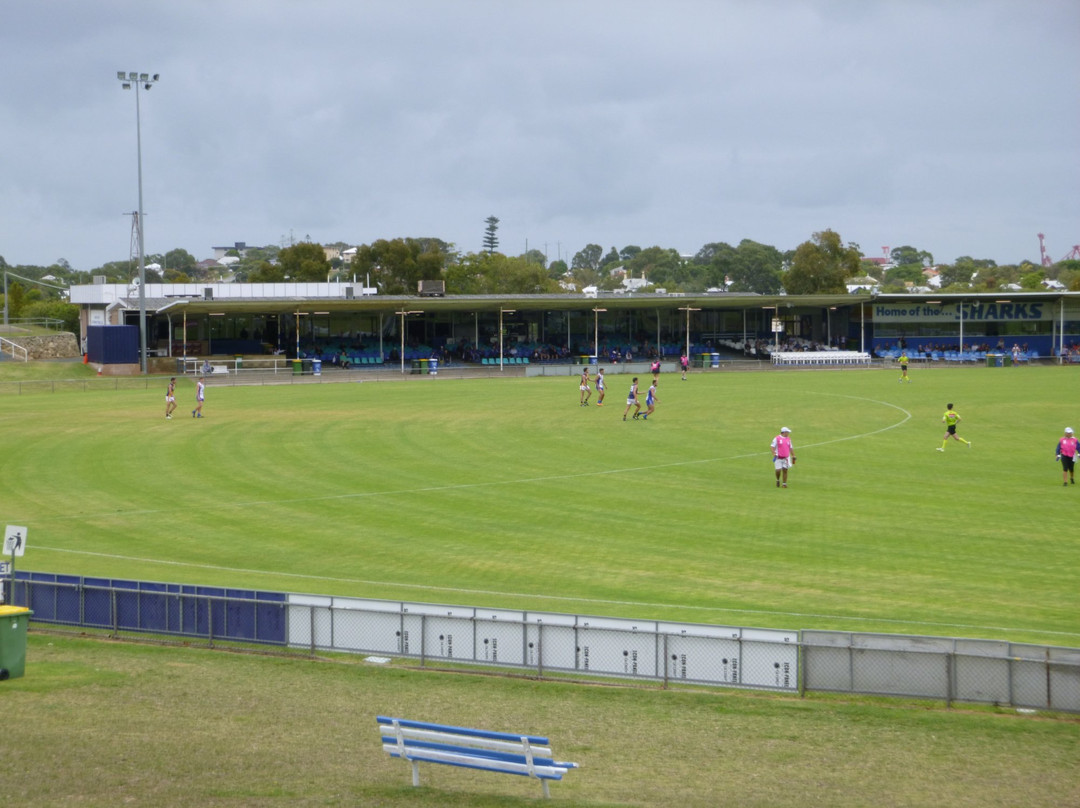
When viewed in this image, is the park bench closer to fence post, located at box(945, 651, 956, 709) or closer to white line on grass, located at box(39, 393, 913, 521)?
fence post, located at box(945, 651, 956, 709)

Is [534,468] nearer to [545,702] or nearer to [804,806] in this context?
[545,702]

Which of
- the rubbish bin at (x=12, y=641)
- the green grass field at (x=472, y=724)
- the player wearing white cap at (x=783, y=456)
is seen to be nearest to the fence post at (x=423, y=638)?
the green grass field at (x=472, y=724)

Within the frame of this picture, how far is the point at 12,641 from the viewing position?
46.5 ft

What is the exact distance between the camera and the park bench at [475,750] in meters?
9.96

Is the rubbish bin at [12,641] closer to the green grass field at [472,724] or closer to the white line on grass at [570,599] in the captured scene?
the green grass field at [472,724]

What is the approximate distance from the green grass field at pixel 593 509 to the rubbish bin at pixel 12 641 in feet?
23.6

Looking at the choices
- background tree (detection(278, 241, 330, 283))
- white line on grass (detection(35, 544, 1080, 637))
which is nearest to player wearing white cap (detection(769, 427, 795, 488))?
white line on grass (detection(35, 544, 1080, 637))

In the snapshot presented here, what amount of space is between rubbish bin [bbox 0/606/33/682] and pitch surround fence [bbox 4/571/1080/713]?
10.0 ft

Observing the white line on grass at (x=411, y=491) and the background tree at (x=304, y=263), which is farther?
the background tree at (x=304, y=263)

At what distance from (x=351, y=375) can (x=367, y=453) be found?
145 feet

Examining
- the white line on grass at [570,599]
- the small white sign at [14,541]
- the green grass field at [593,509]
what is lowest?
the white line on grass at [570,599]

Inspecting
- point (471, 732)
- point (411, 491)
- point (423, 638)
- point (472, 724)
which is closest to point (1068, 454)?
point (411, 491)

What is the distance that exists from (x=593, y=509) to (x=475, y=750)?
18.6 m

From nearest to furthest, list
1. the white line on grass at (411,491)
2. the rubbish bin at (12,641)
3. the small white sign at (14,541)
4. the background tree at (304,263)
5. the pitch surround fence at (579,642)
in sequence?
the pitch surround fence at (579,642), the rubbish bin at (12,641), the small white sign at (14,541), the white line on grass at (411,491), the background tree at (304,263)
